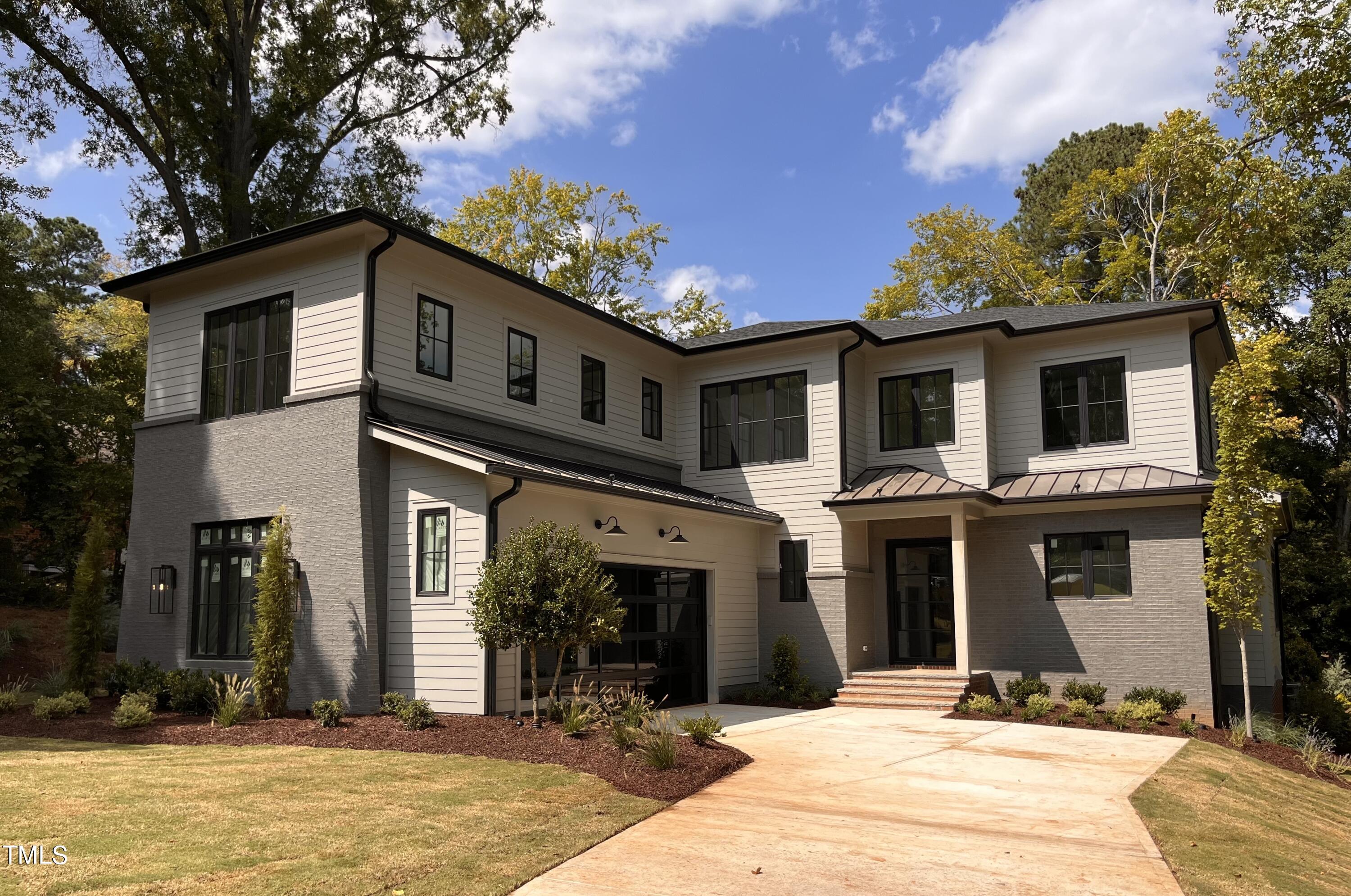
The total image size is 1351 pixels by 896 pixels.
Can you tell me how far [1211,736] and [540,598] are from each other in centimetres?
907

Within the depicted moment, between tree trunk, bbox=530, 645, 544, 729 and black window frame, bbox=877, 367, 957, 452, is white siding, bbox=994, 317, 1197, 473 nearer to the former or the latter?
black window frame, bbox=877, 367, 957, 452

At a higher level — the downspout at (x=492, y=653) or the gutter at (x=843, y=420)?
the gutter at (x=843, y=420)

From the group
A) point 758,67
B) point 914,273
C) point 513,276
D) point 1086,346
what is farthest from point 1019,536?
point 914,273

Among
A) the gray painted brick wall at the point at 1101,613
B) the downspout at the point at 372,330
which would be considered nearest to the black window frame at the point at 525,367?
the downspout at the point at 372,330

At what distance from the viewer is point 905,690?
49.9ft

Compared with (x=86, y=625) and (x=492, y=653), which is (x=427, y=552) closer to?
(x=492, y=653)

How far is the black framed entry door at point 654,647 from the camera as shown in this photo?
13.1 metres

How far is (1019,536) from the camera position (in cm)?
1600

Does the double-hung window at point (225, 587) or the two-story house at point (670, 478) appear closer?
the two-story house at point (670, 478)

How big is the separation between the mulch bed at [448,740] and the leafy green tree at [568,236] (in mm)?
22171

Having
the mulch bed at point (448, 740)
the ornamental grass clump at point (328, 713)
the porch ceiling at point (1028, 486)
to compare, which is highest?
the porch ceiling at point (1028, 486)

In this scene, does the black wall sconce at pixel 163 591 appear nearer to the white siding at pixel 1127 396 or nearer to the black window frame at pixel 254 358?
the black window frame at pixel 254 358

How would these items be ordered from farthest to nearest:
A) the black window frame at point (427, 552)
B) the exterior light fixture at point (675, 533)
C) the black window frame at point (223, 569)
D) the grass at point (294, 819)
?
1. the exterior light fixture at point (675, 533)
2. the black window frame at point (223, 569)
3. the black window frame at point (427, 552)
4. the grass at point (294, 819)

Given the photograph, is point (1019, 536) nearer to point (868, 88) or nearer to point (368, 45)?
point (868, 88)
